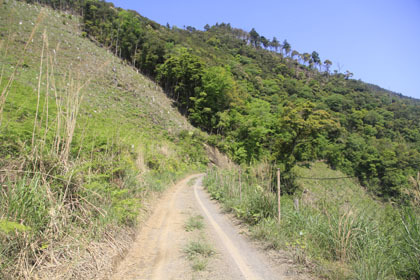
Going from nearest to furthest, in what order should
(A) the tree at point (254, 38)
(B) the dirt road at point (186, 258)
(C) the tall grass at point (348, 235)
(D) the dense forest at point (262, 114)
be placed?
1. (C) the tall grass at point (348, 235)
2. (B) the dirt road at point (186, 258)
3. (D) the dense forest at point (262, 114)
4. (A) the tree at point (254, 38)

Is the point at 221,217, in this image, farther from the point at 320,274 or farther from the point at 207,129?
the point at 207,129

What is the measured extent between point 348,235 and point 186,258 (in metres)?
2.83

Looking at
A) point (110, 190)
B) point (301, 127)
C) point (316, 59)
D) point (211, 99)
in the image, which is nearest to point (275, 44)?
point (316, 59)

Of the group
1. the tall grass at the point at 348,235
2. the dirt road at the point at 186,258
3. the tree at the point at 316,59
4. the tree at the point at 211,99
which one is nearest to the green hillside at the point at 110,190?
the tall grass at the point at 348,235

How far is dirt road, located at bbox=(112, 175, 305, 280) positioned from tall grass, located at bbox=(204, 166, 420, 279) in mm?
488

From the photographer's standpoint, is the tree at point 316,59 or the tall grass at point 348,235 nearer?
the tall grass at point 348,235

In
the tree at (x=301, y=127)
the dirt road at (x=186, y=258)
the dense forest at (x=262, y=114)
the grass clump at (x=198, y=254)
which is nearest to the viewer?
the dirt road at (x=186, y=258)

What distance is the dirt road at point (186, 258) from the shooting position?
3.60m

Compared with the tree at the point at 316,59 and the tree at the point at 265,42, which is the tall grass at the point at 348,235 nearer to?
the tree at the point at 316,59

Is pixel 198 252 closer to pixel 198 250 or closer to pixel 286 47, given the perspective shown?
pixel 198 250

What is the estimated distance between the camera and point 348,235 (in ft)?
11.9

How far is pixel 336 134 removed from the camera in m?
57.1

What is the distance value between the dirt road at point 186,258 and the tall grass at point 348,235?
488 mm

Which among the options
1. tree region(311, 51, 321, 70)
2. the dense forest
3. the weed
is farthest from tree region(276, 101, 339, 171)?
tree region(311, 51, 321, 70)
